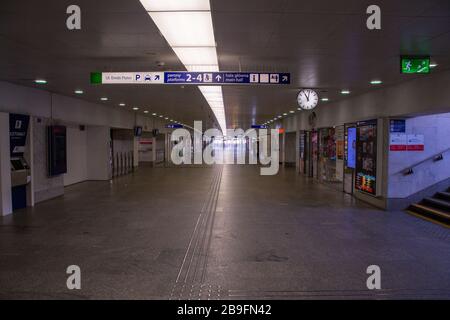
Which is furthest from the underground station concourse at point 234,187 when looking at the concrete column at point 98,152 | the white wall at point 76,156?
the concrete column at point 98,152

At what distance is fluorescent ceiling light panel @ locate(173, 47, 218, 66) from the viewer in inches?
237

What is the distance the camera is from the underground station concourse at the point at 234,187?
4.11 meters

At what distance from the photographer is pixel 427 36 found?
4848 mm

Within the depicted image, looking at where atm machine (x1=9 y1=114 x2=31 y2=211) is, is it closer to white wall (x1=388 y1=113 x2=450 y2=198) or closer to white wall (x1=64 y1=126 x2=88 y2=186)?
white wall (x1=64 y1=126 x2=88 y2=186)

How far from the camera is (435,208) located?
8227 mm

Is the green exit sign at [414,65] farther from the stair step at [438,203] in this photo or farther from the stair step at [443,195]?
the stair step at [443,195]

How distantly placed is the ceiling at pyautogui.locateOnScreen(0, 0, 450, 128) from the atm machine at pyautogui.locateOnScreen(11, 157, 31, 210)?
2.04m

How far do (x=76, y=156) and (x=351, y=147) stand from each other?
10.2 metres

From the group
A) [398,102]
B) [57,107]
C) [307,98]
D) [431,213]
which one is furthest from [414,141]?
[57,107]

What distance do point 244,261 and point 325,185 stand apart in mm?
9314

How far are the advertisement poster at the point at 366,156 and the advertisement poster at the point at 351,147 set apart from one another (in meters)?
0.58

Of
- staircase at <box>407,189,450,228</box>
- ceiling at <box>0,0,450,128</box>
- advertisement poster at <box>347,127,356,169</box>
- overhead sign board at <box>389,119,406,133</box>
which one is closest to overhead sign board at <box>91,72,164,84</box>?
ceiling at <box>0,0,450,128</box>

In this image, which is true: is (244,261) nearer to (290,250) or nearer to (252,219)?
(290,250)
